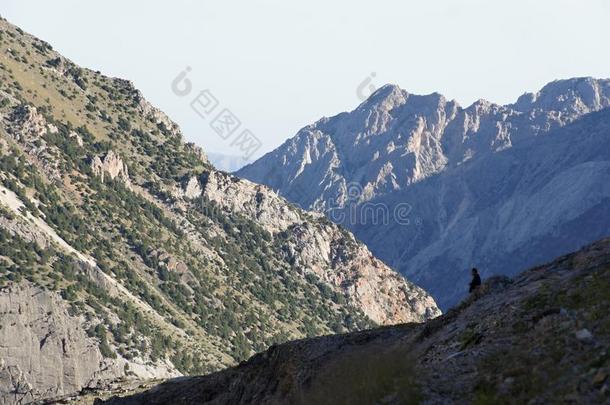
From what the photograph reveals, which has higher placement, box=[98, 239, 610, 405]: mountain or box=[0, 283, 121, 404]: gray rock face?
box=[0, 283, 121, 404]: gray rock face

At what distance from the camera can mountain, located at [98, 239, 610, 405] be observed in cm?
2042

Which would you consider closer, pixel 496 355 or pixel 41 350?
pixel 496 355

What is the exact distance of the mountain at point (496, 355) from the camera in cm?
2042

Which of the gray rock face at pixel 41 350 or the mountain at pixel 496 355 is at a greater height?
the gray rock face at pixel 41 350

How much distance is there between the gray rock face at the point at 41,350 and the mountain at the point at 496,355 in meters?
115

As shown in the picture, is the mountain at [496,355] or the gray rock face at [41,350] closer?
the mountain at [496,355]

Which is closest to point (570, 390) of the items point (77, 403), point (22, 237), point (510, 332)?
point (510, 332)

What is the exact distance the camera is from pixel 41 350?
147 metres

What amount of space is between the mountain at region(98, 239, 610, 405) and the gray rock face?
114909 millimetres

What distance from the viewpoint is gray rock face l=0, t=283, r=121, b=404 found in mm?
139500

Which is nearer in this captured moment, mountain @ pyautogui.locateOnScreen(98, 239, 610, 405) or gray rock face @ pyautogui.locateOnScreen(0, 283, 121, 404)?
mountain @ pyautogui.locateOnScreen(98, 239, 610, 405)

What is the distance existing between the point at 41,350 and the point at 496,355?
137m

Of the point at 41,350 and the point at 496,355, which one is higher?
the point at 41,350

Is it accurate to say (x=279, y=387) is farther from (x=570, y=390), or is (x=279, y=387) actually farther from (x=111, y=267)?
(x=111, y=267)
